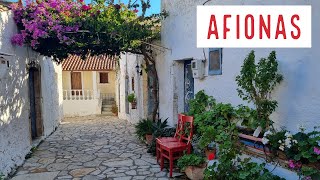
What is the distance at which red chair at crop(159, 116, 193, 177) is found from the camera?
5000 millimetres

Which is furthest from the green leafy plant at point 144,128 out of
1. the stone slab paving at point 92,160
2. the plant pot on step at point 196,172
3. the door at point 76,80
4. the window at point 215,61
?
the door at point 76,80

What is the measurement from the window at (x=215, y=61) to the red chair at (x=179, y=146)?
106 cm

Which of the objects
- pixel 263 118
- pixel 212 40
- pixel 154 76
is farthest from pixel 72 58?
pixel 263 118

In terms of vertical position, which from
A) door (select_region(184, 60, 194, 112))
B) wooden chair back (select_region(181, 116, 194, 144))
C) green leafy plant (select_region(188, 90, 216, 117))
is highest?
door (select_region(184, 60, 194, 112))

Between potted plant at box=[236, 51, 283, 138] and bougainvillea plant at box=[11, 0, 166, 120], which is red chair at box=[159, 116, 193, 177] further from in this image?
bougainvillea plant at box=[11, 0, 166, 120]

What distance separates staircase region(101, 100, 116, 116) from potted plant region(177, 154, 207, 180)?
13368 mm

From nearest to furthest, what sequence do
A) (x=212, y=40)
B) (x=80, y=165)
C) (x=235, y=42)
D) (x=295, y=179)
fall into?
(x=295, y=179) < (x=235, y=42) < (x=212, y=40) < (x=80, y=165)

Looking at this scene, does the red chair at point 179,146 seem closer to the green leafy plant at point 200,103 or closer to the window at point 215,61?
the green leafy plant at point 200,103

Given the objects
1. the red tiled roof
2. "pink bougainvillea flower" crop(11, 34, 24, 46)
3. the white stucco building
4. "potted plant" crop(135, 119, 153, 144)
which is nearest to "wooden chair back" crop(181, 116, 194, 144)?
the white stucco building

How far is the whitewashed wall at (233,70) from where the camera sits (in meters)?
3.03

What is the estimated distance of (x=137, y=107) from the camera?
11.7m

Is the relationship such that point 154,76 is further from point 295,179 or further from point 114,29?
point 295,179

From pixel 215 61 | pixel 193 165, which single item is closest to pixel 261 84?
pixel 215 61

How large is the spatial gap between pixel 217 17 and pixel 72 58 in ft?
59.3
